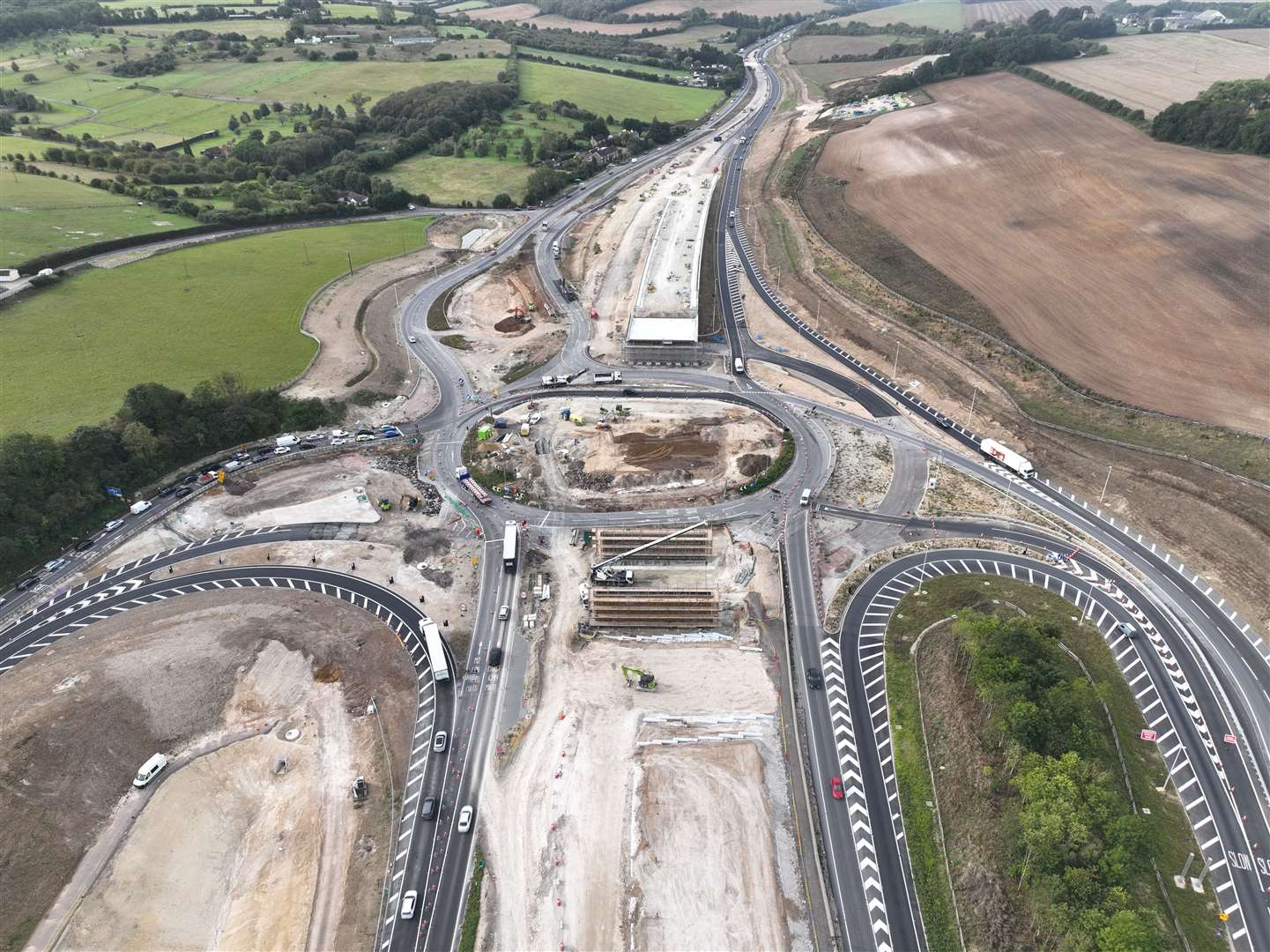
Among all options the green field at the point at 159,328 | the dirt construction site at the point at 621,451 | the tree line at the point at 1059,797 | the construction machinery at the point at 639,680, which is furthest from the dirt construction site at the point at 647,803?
the green field at the point at 159,328

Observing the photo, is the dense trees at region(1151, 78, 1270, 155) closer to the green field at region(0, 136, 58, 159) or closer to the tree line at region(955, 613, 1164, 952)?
the tree line at region(955, 613, 1164, 952)

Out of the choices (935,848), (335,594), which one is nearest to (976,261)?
(935,848)

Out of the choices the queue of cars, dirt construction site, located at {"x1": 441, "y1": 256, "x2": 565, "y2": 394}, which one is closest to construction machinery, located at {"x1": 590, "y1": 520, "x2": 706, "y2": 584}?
the queue of cars

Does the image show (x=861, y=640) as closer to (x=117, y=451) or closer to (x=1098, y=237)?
(x=117, y=451)

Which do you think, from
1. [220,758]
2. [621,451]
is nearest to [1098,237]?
[621,451]

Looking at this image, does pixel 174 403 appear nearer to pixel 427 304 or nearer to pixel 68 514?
pixel 68 514
